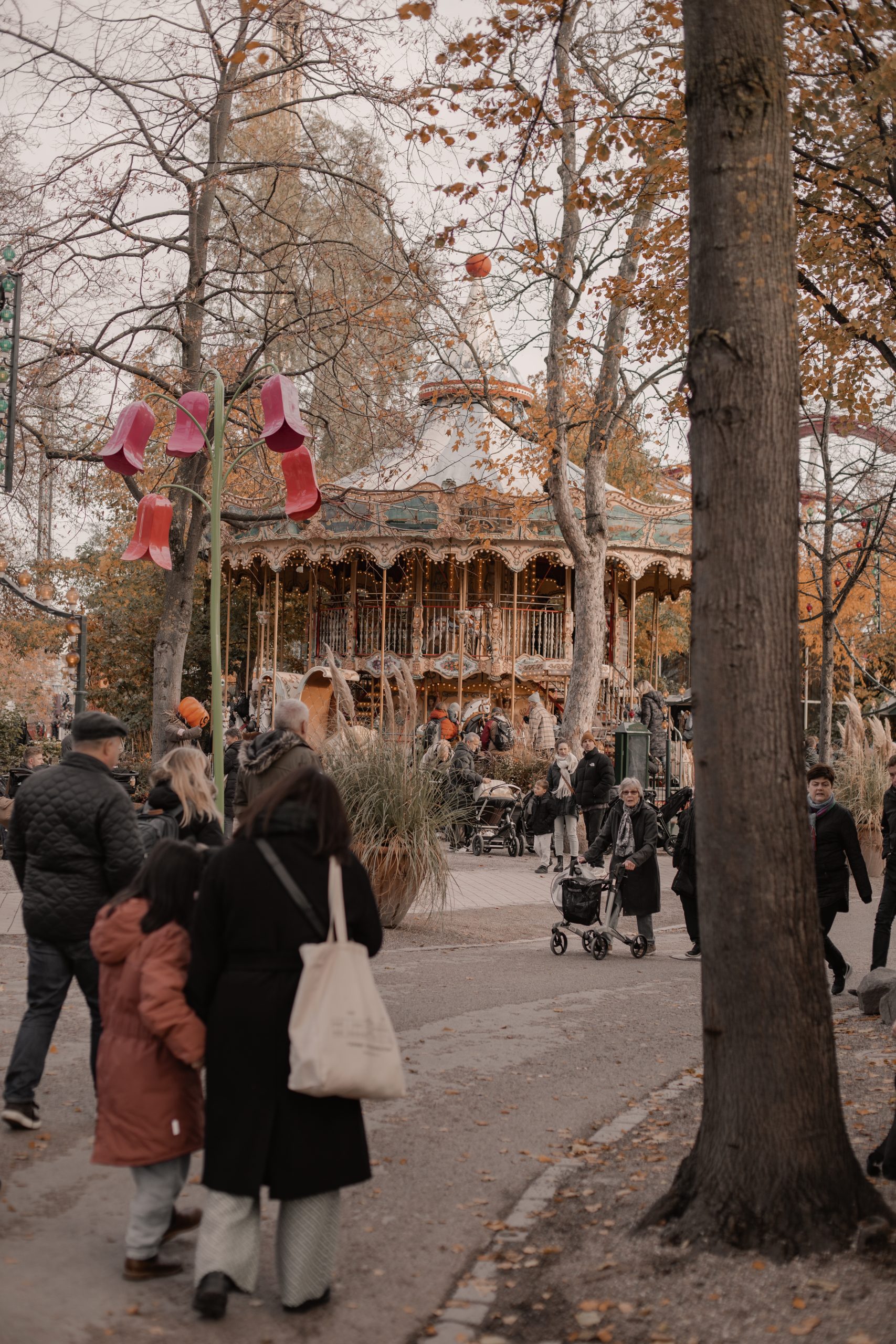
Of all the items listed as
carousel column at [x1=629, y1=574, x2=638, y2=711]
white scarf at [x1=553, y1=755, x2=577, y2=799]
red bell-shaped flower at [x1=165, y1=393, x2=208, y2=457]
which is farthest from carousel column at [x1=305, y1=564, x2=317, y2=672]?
red bell-shaped flower at [x1=165, y1=393, x2=208, y2=457]

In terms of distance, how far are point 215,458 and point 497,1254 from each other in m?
8.37

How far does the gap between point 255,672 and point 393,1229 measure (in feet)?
100

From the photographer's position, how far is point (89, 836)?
5852 millimetres

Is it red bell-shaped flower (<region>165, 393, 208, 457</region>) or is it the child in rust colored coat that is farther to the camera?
red bell-shaped flower (<region>165, 393, 208, 457</region>)

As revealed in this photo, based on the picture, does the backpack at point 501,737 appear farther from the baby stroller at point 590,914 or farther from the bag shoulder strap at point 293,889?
the bag shoulder strap at point 293,889

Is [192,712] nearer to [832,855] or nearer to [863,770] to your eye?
[863,770]

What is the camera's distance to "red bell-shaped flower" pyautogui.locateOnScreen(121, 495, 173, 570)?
14242 mm

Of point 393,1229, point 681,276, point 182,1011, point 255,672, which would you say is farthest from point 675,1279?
point 255,672

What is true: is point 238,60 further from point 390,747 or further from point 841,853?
point 841,853

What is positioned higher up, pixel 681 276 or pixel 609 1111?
pixel 681 276

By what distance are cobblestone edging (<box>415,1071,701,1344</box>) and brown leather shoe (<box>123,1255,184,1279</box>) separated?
2.90ft

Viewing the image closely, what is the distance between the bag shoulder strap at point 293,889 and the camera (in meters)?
4.02

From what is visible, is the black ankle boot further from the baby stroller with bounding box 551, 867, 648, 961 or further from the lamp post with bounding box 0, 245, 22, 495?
the lamp post with bounding box 0, 245, 22, 495

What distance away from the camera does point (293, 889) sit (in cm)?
402
